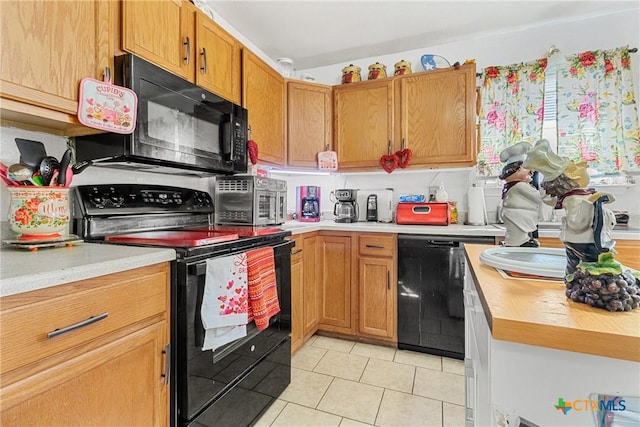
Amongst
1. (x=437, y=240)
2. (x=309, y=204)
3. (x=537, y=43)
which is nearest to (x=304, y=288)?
(x=309, y=204)

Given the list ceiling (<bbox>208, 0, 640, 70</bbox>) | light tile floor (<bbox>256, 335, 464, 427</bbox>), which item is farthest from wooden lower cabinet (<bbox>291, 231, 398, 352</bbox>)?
ceiling (<bbox>208, 0, 640, 70</bbox>)

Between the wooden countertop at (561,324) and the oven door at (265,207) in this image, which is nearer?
the wooden countertop at (561,324)

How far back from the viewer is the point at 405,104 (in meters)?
2.52

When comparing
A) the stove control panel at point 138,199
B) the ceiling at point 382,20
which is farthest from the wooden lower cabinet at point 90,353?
the ceiling at point 382,20

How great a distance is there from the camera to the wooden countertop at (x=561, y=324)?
417mm

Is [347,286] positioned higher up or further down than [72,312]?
further down

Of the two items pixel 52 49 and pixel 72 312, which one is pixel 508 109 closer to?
pixel 52 49

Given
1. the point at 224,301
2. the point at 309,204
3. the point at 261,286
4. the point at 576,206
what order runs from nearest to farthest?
1. the point at 576,206
2. the point at 224,301
3. the point at 261,286
4. the point at 309,204

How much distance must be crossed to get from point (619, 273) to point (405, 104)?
7.38ft

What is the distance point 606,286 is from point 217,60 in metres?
2.03

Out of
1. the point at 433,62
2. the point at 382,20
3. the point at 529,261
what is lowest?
the point at 529,261

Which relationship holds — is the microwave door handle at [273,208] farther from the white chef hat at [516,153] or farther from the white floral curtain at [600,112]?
the white floral curtain at [600,112]

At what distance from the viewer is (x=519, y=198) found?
0.88 metres

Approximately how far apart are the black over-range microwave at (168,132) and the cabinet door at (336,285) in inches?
40.0
